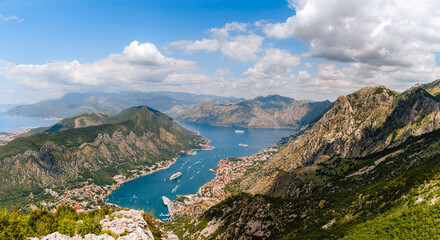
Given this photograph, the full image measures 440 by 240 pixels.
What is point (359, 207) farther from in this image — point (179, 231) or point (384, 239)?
point (179, 231)

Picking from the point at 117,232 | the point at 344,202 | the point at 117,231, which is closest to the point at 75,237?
the point at 117,232

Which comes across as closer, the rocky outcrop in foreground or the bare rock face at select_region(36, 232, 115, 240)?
the bare rock face at select_region(36, 232, 115, 240)

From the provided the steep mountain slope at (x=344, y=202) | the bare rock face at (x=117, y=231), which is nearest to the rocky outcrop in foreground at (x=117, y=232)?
the bare rock face at (x=117, y=231)

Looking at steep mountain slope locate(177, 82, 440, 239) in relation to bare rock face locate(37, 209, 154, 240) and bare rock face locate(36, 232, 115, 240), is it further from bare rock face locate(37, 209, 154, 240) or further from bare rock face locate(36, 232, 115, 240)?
bare rock face locate(36, 232, 115, 240)

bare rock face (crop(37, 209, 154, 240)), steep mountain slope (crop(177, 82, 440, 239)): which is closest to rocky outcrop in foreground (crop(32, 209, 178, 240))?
bare rock face (crop(37, 209, 154, 240))

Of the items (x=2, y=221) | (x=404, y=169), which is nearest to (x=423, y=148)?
(x=404, y=169)

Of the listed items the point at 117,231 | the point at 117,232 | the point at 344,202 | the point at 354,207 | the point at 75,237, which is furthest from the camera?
the point at 344,202

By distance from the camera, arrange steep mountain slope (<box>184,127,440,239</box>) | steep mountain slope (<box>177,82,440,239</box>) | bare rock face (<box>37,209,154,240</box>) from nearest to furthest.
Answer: bare rock face (<box>37,209,154,240</box>), steep mountain slope (<box>184,127,440,239</box>), steep mountain slope (<box>177,82,440,239</box>)

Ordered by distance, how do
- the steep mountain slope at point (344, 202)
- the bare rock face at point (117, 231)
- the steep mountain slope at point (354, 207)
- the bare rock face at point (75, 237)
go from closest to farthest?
the bare rock face at point (75, 237)
the bare rock face at point (117, 231)
the steep mountain slope at point (354, 207)
the steep mountain slope at point (344, 202)

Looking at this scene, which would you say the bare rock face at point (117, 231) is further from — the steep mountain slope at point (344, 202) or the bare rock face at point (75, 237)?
the steep mountain slope at point (344, 202)

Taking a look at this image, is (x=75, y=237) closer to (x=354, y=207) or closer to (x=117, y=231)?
(x=117, y=231)

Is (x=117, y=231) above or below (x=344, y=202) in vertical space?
above

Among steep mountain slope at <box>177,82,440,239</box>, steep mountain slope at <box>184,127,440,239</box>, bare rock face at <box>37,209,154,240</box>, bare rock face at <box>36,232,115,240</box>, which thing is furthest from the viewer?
steep mountain slope at <box>177,82,440,239</box>
